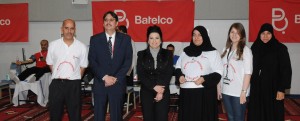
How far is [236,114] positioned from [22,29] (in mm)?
6817

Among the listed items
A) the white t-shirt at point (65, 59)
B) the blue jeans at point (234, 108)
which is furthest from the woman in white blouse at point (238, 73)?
the white t-shirt at point (65, 59)

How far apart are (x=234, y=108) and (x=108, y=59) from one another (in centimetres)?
138

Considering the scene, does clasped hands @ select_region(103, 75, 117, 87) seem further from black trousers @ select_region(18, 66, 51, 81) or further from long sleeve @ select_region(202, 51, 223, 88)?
black trousers @ select_region(18, 66, 51, 81)

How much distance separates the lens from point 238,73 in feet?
10.6

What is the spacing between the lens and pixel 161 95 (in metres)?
3.23

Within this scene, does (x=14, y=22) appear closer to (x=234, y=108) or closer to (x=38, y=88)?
(x=38, y=88)

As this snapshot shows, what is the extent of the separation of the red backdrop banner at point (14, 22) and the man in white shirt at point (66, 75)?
5451mm

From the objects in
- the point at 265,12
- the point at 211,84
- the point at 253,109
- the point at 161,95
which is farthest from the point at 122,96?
the point at 265,12

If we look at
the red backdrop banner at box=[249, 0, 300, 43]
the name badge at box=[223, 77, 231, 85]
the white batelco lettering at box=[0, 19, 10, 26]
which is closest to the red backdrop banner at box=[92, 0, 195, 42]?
the red backdrop banner at box=[249, 0, 300, 43]

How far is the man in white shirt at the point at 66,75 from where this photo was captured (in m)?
→ 3.42

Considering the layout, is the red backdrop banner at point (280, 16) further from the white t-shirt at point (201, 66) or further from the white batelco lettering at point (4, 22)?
the white batelco lettering at point (4, 22)

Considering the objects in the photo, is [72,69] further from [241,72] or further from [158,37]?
[241,72]

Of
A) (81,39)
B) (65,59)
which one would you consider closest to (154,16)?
(81,39)

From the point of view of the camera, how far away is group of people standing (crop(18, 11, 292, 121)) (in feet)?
10.6
